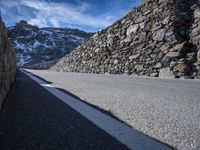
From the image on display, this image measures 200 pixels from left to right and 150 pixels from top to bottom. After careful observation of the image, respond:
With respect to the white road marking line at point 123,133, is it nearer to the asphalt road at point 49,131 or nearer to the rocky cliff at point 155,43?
the asphalt road at point 49,131

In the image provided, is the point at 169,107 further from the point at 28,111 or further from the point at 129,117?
the point at 28,111

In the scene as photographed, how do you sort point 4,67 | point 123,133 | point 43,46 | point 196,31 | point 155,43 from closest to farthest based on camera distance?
point 123,133 → point 4,67 → point 196,31 → point 155,43 → point 43,46

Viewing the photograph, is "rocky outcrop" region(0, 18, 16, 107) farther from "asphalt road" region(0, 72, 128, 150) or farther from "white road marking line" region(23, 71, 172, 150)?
"white road marking line" region(23, 71, 172, 150)

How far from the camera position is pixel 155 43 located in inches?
518

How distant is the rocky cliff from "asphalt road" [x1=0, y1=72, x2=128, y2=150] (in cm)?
739

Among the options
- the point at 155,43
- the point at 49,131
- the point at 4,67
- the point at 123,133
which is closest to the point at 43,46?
the point at 155,43

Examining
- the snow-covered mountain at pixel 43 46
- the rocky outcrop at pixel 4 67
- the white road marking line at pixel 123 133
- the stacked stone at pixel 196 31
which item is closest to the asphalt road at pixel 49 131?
the white road marking line at pixel 123 133

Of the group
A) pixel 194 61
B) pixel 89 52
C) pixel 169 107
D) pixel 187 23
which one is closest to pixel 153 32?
pixel 187 23

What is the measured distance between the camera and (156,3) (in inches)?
599

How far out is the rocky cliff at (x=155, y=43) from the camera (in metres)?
11.1

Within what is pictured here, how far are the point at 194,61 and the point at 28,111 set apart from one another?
8022mm

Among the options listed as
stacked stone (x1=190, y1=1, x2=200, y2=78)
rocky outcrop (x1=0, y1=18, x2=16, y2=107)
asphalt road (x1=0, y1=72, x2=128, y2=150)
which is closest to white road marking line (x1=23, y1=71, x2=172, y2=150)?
asphalt road (x1=0, y1=72, x2=128, y2=150)

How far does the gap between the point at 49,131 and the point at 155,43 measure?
11025 millimetres

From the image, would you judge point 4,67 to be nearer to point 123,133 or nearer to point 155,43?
point 123,133
